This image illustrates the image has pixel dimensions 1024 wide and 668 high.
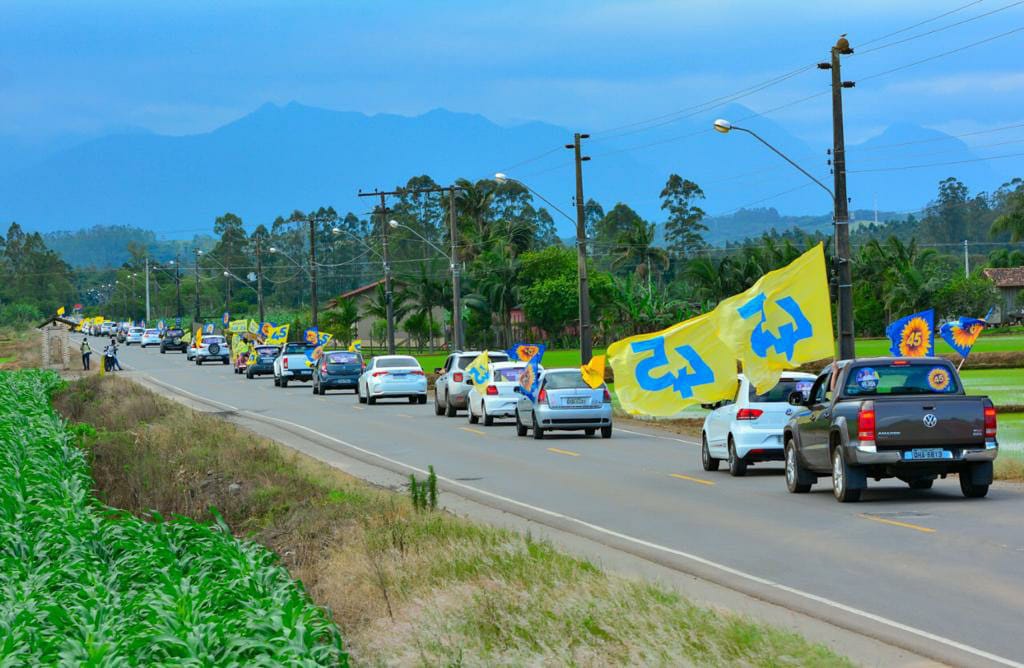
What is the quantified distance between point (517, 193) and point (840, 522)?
513 feet

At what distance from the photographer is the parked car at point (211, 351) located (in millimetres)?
97250

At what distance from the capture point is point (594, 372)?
32.9 metres

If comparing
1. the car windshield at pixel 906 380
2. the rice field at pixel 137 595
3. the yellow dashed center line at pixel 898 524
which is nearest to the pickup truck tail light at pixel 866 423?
the car windshield at pixel 906 380

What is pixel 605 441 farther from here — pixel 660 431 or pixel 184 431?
pixel 184 431

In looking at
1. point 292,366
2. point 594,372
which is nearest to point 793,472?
point 594,372

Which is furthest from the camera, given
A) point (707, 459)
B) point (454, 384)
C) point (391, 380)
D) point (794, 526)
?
point (391, 380)

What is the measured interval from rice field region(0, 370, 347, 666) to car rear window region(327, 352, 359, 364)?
39.6 meters

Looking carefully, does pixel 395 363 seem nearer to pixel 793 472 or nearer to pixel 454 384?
pixel 454 384

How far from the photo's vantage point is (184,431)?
95.1 feet

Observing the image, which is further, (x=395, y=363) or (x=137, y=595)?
(x=395, y=363)

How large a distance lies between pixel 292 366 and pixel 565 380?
107 ft

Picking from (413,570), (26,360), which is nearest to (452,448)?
(413,570)

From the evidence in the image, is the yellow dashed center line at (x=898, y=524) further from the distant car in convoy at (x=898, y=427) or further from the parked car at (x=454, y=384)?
the parked car at (x=454, y=384)

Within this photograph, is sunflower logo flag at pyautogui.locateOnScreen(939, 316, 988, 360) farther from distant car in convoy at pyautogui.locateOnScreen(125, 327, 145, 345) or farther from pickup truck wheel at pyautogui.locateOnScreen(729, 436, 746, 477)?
distant car in convoy at pyautogui.locateOnScreen(125, 327, 145, 345)
